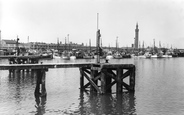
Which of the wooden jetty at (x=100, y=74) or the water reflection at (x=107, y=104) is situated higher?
the wooden jetty at (x=100, y=74)

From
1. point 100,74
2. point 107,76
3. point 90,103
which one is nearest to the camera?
point 90,103

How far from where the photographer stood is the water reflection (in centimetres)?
2153

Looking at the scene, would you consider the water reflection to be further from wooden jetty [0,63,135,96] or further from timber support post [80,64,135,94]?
wooden jetty [0,63,135,96]

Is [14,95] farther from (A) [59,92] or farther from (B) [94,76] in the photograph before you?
(B) [94,76]

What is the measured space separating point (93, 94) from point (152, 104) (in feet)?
22.6

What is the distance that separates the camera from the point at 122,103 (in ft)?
80.2

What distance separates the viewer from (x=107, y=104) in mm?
23859

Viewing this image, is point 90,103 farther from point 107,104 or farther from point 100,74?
point 100,74

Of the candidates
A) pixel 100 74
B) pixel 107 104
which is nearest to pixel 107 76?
pixel 100 74

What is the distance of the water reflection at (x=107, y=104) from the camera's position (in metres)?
21.5

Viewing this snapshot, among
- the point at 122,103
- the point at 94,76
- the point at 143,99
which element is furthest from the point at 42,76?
the point at 143,99

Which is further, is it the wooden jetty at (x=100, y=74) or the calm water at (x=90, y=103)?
the wooden jetty at (x=100, y=74)

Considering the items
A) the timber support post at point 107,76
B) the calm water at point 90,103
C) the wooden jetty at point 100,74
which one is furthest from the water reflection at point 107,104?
the wooden jetty at point 100,74

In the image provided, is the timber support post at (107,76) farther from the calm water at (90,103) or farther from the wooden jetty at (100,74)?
the calm water at (90,103)
